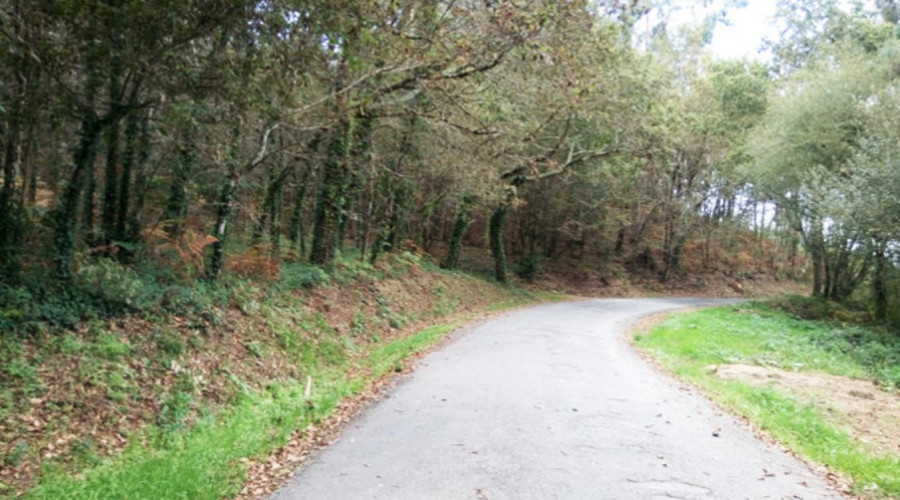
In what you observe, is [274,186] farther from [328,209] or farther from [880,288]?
[880,288]

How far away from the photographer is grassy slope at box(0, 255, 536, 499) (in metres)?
5.50

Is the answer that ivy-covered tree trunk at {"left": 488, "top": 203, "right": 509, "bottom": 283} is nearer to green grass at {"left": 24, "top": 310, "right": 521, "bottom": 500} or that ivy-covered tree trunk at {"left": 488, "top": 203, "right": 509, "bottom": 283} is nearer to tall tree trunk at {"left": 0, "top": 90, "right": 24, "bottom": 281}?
green grass at {"left": 24, "top": 310, "right": 521, "bottom": 500}

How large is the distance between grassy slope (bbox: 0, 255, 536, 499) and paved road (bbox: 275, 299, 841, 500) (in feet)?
3.06

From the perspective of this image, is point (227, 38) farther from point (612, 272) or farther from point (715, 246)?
point (715, 246)

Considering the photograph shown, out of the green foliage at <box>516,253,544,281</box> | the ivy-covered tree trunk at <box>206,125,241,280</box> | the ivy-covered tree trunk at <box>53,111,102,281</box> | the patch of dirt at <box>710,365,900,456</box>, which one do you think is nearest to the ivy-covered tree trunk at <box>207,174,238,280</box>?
the ivy-covered tree trunk at <box>206,125,241,280</box>

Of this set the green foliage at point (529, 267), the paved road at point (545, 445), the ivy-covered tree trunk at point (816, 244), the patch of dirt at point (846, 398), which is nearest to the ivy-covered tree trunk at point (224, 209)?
the paved road at point (545, 445)

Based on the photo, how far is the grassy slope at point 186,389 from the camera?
5.50m

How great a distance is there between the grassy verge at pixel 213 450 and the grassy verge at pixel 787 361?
5.72 m

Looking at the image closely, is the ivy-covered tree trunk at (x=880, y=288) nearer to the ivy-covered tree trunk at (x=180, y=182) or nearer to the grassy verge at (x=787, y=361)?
the grassy verge at (x=787, y=361)

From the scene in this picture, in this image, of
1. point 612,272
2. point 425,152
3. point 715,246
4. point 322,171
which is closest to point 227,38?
point 322,171

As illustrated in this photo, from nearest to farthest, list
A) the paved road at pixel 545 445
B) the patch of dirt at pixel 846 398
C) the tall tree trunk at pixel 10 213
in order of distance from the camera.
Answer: the paved road at pixel 545 445, the patch of dirt at pixel 846 398, the tall tree trunk at pixel 10 213

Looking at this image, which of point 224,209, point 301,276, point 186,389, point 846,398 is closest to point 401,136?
point 301,276

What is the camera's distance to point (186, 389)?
309 inches

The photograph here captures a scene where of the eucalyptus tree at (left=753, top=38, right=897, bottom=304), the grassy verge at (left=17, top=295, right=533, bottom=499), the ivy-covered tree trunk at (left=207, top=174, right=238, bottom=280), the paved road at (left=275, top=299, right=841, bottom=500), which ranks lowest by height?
the grassy verge at (left=17, top=295, right=533, bottom=499)
